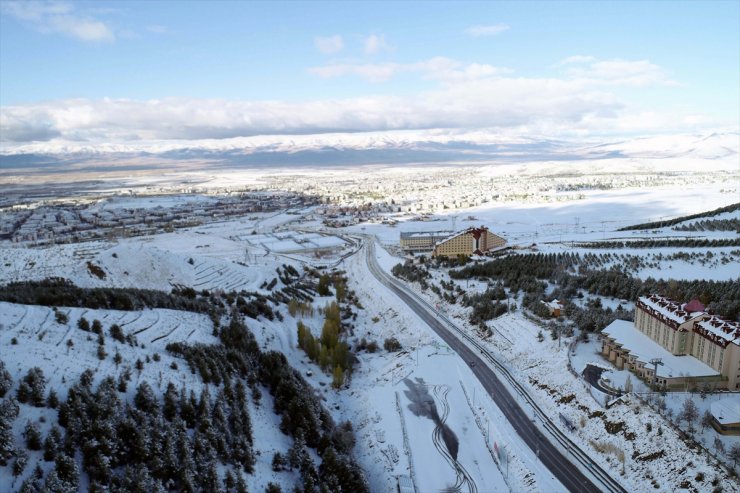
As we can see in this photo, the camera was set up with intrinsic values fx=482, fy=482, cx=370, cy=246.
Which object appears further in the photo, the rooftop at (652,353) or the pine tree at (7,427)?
the rooftop at (652,353)

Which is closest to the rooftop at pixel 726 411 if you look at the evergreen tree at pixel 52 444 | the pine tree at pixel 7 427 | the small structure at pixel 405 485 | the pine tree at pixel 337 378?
the small structure at pixel 405 485

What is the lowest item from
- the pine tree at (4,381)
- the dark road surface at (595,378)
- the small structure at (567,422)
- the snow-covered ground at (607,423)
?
the small structure at (567,422)

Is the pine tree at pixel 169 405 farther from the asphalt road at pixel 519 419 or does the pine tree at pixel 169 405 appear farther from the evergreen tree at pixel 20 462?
the asphalt road at pixel 519 419

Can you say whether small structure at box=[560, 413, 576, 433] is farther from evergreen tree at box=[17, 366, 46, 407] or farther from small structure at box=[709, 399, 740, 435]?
evergreen tree at box=[17, 366, 46, 407]

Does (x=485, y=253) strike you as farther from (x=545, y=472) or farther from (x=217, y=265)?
(x=545, y=472)

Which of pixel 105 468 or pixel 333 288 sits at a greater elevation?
pixel 105 468

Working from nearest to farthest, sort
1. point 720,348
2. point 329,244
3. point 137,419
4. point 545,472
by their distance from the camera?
point 137,419 < point 545,472 < point 720,348 < point 329,244

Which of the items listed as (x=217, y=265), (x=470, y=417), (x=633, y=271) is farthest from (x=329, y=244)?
(x=470, y=417)

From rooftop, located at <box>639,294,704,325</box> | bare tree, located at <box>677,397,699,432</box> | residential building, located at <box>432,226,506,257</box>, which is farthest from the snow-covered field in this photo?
residential building, located at <box>432,226,506,257</box>
